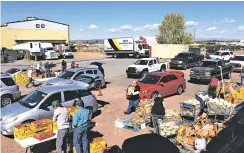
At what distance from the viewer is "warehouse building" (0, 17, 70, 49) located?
57375 millimetres

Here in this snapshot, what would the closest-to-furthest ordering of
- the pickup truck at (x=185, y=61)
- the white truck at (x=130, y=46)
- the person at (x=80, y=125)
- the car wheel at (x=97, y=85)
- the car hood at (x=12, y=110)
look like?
the person at (x=80, y=125)
the car hood at (x=12, y=110)
the car wheel at (x=97, y=85)
the pickup truck at (x=185, y=61)
the white truck at (x=130, y=46)

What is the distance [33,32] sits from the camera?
5953cm

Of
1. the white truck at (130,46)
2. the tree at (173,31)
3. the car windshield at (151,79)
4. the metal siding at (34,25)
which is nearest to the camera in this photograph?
the car windshield at (151,79)

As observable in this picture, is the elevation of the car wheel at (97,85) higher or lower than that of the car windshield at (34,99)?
lower

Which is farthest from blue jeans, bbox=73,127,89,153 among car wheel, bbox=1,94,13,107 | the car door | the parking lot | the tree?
the tree

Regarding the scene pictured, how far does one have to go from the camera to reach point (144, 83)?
1603cm

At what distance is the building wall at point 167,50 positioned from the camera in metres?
42.9

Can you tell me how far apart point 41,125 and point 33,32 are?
177 ft

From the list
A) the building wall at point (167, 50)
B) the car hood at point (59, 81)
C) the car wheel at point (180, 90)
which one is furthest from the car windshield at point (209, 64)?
the building wall at point (167, 50)

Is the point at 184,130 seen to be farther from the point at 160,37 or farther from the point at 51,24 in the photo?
the point at 51,24

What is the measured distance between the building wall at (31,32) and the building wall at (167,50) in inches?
1069

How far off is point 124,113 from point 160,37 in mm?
46335

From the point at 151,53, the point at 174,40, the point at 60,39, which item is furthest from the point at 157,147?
the point at 60,39

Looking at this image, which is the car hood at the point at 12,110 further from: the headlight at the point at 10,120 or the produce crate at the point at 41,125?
the produce crate at the point at 41,125
